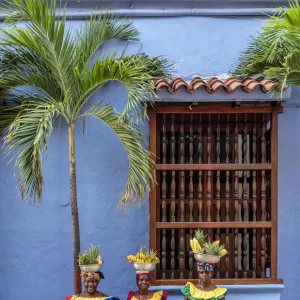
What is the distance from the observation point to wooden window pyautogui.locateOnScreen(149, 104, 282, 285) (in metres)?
5.53

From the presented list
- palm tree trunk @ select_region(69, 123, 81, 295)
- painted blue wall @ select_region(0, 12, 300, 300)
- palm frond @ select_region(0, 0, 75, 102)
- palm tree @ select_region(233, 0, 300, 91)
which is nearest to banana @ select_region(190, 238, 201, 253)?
painted blue wall @ select_region(0, 12, 300, 300)

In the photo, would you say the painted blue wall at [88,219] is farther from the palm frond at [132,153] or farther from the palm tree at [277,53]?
the palm tree at [277,53]

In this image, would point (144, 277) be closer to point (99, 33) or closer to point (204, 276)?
point (204, 276)

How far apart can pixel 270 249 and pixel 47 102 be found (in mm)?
2816

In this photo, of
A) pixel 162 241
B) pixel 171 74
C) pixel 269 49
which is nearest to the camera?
pixel 269 49

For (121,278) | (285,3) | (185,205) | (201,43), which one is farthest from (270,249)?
(285,3)

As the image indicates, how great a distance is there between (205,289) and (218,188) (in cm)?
112

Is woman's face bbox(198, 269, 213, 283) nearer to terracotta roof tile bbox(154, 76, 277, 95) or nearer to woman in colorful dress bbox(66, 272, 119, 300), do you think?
woman in colorful dress bbox(66, 272, 119, 300)

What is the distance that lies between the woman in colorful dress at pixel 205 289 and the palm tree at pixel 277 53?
183 cm

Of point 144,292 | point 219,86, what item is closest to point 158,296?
point 144,292

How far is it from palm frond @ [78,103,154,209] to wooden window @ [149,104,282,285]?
241 mm

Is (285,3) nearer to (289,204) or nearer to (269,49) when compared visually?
(269,49)

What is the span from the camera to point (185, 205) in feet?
18.7

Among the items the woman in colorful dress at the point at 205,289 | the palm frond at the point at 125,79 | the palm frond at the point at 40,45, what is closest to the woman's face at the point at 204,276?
the woman in colorful dress at the point at 205,289
